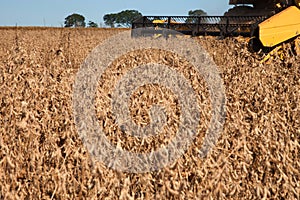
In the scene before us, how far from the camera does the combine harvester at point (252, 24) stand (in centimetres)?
802

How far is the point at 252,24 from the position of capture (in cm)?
900

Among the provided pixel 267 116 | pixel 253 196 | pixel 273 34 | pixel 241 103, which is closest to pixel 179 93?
pixel 241 103

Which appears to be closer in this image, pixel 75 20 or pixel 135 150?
pixel 135 150

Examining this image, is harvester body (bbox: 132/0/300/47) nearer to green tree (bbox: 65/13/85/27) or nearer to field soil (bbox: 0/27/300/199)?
field soil (bbox: 0/27/300/199)

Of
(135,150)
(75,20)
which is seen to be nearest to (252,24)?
(135,150)

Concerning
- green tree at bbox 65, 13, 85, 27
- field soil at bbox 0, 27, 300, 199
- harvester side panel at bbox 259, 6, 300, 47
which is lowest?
field soil at bbox 0, 27, 300, 199

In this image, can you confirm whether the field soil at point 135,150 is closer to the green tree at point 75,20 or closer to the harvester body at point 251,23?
the harvester body at point 251,23

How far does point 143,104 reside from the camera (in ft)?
14.9

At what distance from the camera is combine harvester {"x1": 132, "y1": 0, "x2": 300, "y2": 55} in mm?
8023

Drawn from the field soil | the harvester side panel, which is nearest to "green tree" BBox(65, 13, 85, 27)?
the harvester side panel

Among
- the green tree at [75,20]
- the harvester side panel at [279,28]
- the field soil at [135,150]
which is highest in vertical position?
the green tree at [75,20]

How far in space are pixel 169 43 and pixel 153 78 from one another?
4.66 meters

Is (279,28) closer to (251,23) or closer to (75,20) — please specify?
(251,23)

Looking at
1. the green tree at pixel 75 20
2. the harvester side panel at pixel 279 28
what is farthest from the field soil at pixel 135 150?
the green tree at pixel 75 20
